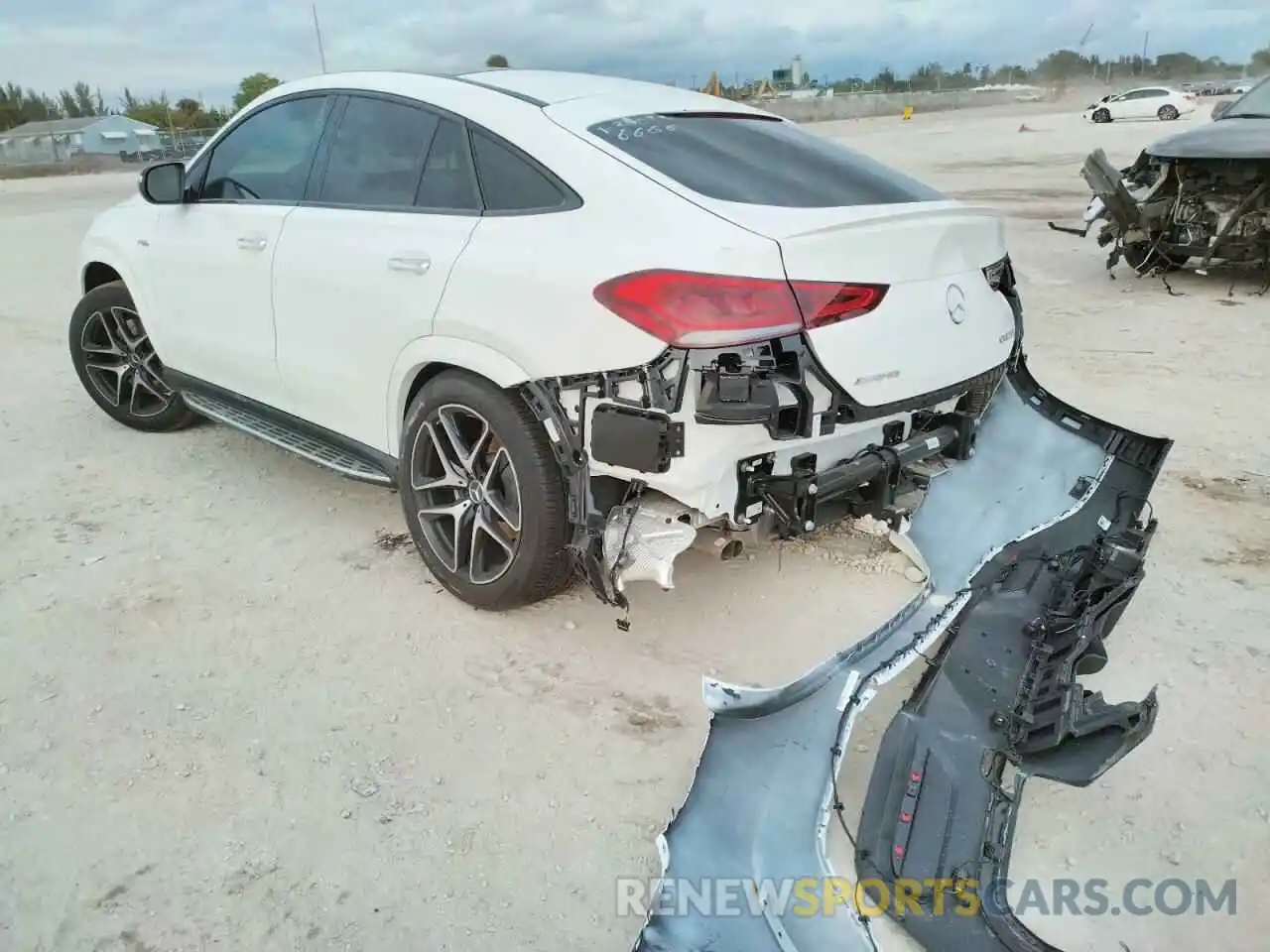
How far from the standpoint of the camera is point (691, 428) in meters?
2.65

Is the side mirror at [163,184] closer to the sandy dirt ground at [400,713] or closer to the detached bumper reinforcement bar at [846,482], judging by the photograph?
the sandy dirt ground at [400,713]

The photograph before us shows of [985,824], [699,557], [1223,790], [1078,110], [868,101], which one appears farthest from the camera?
[868,101]

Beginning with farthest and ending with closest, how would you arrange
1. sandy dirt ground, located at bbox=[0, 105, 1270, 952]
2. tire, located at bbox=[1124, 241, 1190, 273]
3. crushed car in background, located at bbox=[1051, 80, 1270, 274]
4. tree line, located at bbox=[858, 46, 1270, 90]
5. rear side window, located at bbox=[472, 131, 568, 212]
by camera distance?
tree line, located at bbox=[858, 46, 1270, 90]
tire, located at bbox=[1124, 241, 1190, 273]
crushed car in background, located at bbox=[1051, 80, 1270, 274]
rear side window, located at bbox=[472, 131, 568, 212]
sandy dirt ground, located at bbox=[0, 105, 1270, 952]

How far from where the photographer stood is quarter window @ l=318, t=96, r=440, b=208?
3396 millimetres

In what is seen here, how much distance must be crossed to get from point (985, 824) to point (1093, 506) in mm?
1576

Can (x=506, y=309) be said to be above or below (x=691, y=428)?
above

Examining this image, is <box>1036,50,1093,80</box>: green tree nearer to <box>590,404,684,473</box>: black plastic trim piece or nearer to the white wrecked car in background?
the white wrecked car in background

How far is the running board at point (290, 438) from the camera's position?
3.76 meters

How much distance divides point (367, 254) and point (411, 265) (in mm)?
265

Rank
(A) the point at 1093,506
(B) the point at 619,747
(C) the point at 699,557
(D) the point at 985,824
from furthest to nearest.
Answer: (C) the point at 699,557 → (A) the point at 1093,506 → (B) the point at 619,747 → (D) the point at 985,824

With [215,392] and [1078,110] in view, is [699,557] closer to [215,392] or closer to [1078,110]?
[215,392]

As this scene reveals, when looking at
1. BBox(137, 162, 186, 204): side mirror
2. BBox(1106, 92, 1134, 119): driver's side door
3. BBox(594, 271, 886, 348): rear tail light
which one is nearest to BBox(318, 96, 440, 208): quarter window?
BBox(137, 162, 186, 204): side mirror

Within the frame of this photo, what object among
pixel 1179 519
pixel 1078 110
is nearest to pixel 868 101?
pixel 1078 110

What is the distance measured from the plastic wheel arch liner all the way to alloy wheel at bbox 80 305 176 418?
3.92 metres
